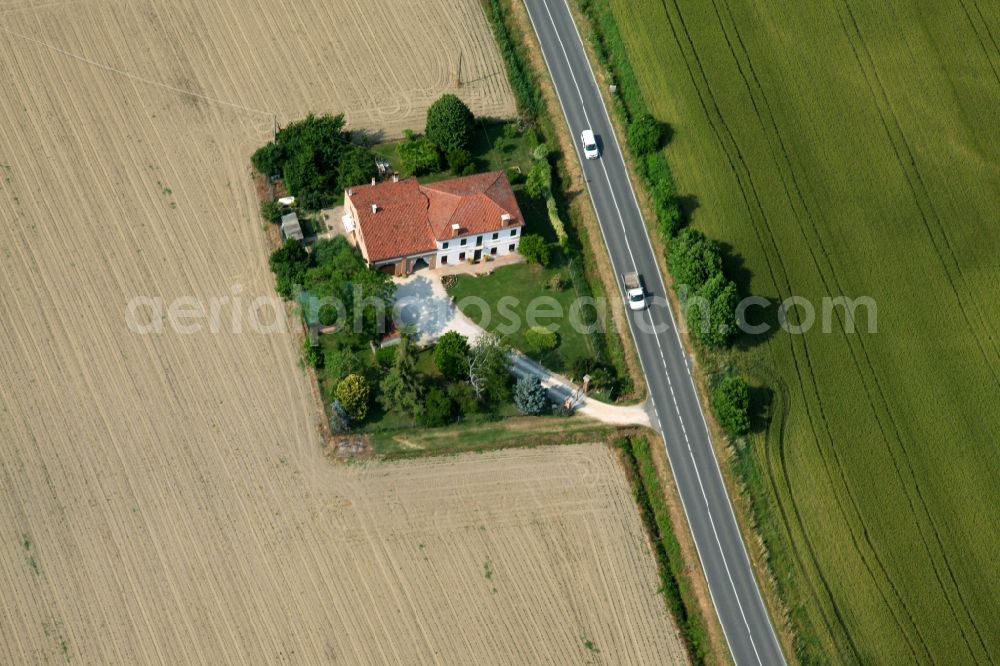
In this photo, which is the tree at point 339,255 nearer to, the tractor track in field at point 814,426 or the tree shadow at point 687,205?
the tree shadow at point 687,205

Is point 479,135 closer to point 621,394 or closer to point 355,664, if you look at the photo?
point 621,394

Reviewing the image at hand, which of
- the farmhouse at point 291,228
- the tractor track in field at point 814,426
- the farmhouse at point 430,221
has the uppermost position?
the farmhouse at point 291,228

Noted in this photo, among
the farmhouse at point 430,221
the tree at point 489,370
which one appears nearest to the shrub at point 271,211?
the farmhouse at point 430,221

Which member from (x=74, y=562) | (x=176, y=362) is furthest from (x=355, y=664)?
(x=176, y=362)

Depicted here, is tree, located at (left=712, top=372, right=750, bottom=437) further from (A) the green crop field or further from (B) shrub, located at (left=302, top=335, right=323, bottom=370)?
(B) shrub, located at (left=302, top=335, right=323, bottom=370)

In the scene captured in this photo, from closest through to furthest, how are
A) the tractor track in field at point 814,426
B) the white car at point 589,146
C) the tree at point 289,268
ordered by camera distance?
the tractor track in field at point 814,426, the tree at point 289,268, the white car at point 589,146

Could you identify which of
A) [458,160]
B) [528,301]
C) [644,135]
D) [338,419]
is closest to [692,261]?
[528,301]
